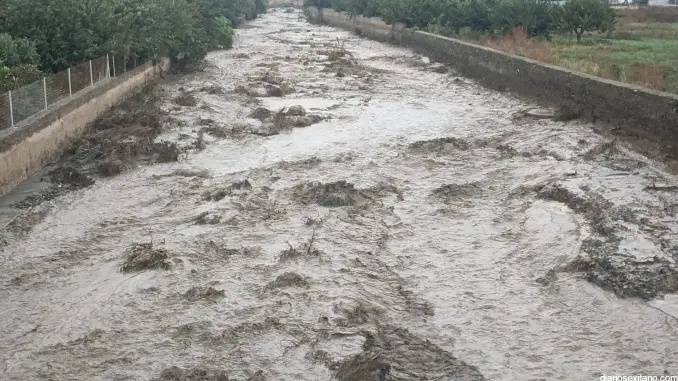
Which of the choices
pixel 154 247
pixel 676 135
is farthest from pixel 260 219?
pixel 676 135

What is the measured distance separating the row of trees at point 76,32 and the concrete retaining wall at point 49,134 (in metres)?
0.95

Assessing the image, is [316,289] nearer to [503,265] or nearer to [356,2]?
[503,265]

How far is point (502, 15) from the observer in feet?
113

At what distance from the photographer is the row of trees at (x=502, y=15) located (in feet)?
101

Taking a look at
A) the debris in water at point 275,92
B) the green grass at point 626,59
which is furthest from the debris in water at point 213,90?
the green grass at point 626,59

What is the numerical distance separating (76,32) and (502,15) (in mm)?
21384

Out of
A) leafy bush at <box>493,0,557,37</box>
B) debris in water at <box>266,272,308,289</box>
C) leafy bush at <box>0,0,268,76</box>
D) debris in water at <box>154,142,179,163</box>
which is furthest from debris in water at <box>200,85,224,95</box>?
debris in water at <box>266,272,308,289</box>

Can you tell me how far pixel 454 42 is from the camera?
30.9m

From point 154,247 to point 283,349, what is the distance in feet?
11.5

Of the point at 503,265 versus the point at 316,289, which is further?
the point at 503,265

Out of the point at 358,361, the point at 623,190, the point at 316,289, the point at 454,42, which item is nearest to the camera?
the point at 358,361

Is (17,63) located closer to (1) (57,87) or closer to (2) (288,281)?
(1) (57,87)

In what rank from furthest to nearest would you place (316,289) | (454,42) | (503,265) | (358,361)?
(454,42) → (503,265) → (316,289) → (358,361)

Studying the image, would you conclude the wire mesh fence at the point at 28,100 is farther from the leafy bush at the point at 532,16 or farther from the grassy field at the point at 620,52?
the leafy bush at the point at 532,16
